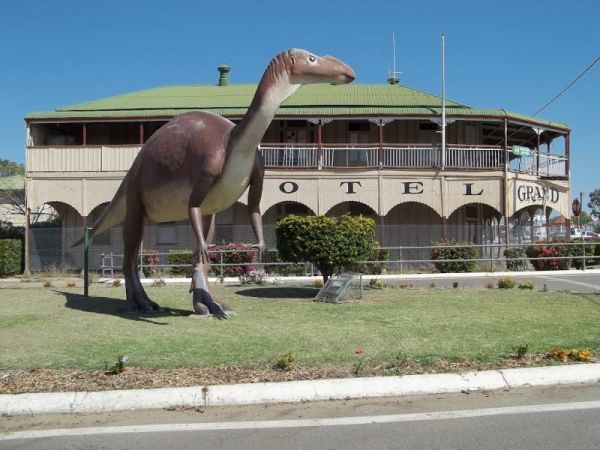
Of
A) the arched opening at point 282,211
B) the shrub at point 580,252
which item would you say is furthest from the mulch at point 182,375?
the arched opening at point 282,211

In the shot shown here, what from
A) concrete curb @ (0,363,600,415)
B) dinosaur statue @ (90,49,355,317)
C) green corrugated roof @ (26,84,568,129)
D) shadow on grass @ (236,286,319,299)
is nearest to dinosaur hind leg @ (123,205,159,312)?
dinosaur statue @ (90,49,355,317)

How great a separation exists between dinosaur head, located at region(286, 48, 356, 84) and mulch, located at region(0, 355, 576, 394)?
3.91m

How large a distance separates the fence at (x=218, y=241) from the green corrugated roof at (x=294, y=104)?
460 cm

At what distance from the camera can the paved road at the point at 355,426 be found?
421 cm

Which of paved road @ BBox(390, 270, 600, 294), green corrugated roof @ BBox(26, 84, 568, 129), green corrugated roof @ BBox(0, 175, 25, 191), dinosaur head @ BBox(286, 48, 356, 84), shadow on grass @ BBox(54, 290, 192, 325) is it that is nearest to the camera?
dinosaur head @ BBox(286, 48, 356, 84)

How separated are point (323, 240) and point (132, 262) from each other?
12.9ft

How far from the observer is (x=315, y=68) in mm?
7992

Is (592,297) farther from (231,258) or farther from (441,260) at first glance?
(231,258)

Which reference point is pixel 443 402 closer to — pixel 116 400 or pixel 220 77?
pixel 116 400

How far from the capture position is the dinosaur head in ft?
26.1

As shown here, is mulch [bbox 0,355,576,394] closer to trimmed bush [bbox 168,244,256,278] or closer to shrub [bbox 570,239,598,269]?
trimmed bush [bbox 168,244,256,278]

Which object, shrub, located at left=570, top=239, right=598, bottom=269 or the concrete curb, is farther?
shrub, located at left=570, top=239, right=598, bottom=269

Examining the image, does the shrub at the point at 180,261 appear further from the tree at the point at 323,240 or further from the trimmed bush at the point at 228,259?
the tree at the point at 323,240

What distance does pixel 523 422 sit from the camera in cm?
462
